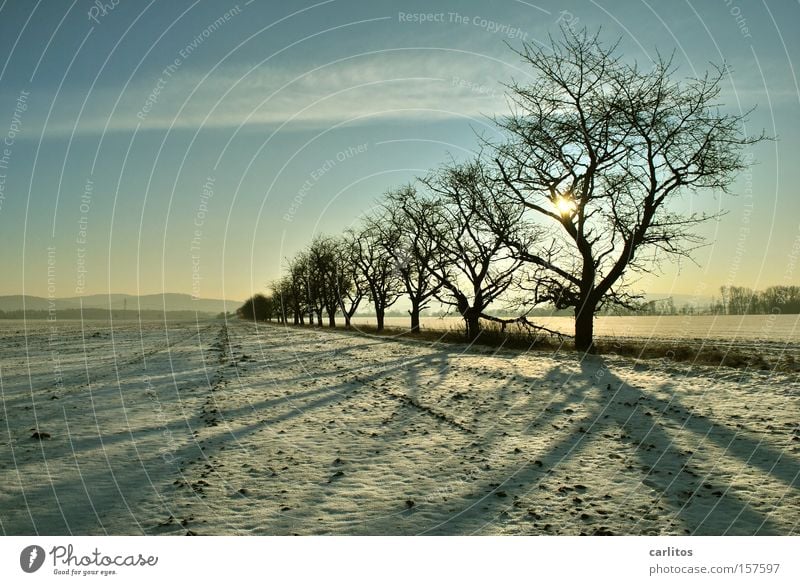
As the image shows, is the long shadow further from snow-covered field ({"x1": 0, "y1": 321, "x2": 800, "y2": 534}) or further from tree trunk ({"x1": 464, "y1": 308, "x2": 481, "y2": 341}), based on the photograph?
tree trunk ({"x1": 464, "y1": 308, "x2": 481, "y2": 341})

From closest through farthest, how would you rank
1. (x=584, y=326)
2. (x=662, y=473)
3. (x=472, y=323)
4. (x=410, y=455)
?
(x=662, y=473)
(x=410, y=455)
(x=584, y=326)
(x=472, y=323)

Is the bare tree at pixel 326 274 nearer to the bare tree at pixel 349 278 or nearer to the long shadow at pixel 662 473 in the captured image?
the bare tree at pixel 349 278

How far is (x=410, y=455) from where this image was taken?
954 cm

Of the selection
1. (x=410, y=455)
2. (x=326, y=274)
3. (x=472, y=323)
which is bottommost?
(x=410, y=455)

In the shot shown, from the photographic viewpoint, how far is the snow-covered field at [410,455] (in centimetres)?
671

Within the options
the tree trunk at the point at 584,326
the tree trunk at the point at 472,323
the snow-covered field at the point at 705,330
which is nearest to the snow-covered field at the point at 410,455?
the tree trunk at the point at 584,326

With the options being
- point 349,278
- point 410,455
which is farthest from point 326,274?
point 410,455

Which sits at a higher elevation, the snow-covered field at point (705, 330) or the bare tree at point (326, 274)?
the bare tree at point (326, 274)

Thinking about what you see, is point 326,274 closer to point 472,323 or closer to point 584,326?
point 472,323

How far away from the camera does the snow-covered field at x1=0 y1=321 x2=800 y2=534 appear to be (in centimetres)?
671
